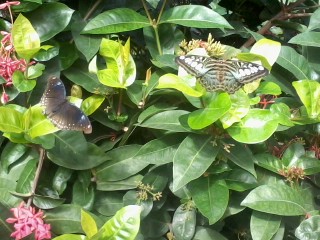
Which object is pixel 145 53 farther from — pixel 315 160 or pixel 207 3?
pixel 315 160

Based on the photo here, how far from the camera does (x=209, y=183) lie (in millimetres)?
948

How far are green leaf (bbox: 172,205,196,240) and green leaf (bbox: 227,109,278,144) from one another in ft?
0.78

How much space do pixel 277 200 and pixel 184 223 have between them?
0.21 metres

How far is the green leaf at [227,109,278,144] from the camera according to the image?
843mm

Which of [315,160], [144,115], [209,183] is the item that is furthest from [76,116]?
[315,160]

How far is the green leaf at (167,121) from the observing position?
912mm

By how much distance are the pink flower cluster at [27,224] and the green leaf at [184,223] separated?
0.98 feet

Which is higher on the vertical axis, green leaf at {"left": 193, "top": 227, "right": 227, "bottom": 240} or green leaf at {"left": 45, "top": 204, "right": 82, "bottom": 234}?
green leaf at {"left": 45, "top": 204, "right": 82, "bottom": 234}

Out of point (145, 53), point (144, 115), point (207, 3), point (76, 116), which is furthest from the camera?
point (207, 3)

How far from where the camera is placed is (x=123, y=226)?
811mm

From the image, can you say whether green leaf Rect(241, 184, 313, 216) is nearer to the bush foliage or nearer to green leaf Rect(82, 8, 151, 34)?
the bush foliage

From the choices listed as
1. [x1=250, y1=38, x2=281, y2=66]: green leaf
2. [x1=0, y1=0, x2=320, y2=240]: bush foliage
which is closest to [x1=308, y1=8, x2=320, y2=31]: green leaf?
[x1=0, y1=0, x2=320, y2=240]: bush foliage

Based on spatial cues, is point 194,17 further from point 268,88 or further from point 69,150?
point 69,150

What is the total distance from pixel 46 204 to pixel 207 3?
0.83 meters
